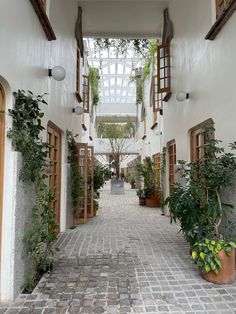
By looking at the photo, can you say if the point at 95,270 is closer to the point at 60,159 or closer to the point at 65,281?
the point at 65,281

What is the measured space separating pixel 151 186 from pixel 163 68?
3.96 meters

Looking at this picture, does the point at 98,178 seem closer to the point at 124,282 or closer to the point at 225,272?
the point at 124,282

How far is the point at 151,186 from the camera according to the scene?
356 inches

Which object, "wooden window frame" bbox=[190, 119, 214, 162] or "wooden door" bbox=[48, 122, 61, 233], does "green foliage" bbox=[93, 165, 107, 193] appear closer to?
"wooden door" bbox=[48, 122, 61, 233]

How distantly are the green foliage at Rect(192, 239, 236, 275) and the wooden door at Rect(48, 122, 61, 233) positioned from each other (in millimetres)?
2642

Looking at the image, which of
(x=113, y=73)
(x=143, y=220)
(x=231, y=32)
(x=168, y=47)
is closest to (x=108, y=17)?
(x=168, y=47)

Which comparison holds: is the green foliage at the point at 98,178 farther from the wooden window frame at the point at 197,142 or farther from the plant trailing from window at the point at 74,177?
the wooden window frame at the point at 197,142

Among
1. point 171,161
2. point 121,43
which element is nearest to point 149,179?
point 171,161

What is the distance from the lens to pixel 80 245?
433 centimetres

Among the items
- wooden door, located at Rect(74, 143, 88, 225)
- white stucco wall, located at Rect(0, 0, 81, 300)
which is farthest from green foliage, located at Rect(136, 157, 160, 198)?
white stucco wall, located at Rect(0, 0, 81, 300)

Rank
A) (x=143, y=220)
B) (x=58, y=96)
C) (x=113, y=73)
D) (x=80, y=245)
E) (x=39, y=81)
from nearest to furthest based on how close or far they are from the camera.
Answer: (x=39, y=81) → (x=80, y=245) → (x=58, y=96) → (x=143, y=220) → (x=113, y=73)

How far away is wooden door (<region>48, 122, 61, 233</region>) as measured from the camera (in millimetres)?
4627

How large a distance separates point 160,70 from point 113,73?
10693 millimetres

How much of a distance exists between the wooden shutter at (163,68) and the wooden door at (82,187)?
8.12 ft
